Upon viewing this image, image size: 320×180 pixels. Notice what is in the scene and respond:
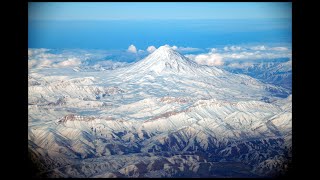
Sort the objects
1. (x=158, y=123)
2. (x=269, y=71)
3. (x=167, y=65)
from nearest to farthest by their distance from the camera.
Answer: (x=158, y=123) < (x=269, y=71) < (x=167, y=65)

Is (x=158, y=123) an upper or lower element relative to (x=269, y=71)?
lower

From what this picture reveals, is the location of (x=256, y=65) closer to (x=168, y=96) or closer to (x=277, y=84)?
(x=277, y=84)

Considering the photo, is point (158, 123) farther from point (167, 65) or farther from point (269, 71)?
point (269, 71)

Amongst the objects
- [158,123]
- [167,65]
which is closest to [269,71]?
[167,65]

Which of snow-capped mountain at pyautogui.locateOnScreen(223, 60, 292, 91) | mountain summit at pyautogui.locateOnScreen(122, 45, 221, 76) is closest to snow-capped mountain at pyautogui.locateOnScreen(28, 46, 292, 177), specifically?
mountain summit at pyautogui.locateOnScreen(122, 45, 221, 76)

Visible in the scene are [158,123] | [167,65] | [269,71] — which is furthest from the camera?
[167,65]

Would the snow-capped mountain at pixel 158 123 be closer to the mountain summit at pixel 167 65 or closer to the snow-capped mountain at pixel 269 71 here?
the mountain summit at pixel 167 65

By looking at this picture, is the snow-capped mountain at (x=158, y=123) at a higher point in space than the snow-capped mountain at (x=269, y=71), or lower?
lower

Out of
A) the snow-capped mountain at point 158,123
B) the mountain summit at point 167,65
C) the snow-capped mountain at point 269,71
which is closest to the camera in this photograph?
the snow-capped mountain at point 158,123

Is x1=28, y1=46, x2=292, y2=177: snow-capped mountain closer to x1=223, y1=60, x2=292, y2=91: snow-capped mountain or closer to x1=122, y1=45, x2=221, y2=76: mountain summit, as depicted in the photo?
x1=122, y1=45, x2=221, y2=76: mountain summit

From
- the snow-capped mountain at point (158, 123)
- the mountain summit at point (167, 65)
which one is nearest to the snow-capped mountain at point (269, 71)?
the snow-capped mountain at point (158, 123)
